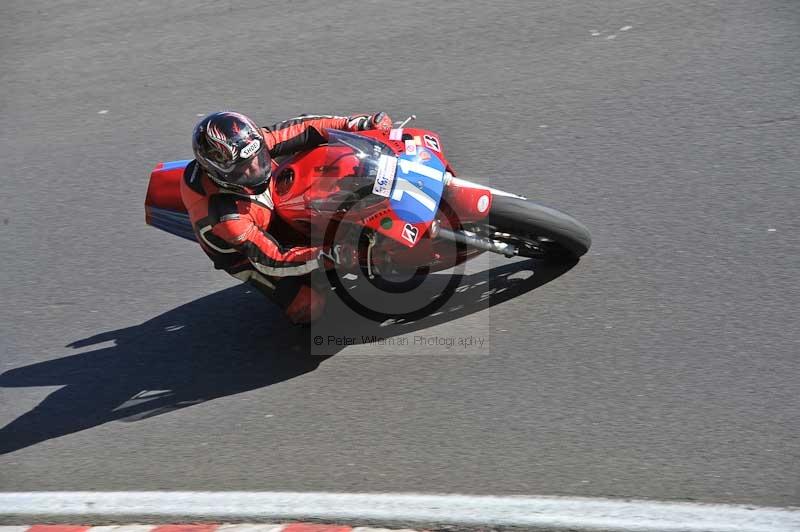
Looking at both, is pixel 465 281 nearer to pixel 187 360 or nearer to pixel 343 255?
pixel 343 255

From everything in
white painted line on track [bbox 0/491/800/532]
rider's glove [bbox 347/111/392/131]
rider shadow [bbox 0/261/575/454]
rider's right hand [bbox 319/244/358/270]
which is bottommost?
white painted line on track [bbox 0/491/800/532]

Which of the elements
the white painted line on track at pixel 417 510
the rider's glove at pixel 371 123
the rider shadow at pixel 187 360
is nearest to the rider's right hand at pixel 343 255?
the rider shadow at pixel 187 360

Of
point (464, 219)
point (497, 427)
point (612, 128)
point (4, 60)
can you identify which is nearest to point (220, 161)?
point (464, 219)

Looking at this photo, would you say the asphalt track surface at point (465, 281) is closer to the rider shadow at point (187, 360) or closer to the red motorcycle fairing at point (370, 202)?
the rider shadow at point (187, 360)

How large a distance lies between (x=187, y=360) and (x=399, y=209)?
5.56ft

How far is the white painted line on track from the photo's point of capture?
388cm

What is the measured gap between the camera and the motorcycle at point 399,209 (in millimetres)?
4969

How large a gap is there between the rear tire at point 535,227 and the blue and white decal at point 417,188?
372 mm

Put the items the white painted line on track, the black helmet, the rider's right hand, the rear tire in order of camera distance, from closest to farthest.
→ the white painted line on track → the black helmet → the rider's right hand → the rear tire

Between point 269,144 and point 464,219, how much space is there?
1.18 m

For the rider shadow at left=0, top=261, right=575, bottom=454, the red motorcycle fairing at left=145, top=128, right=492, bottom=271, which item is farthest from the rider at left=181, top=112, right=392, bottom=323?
the rider shadow at left=0, top=261, right=575, bottom=454

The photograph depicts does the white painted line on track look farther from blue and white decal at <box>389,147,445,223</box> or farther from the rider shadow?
blue and white decal at <box>389,147,445,223</box>

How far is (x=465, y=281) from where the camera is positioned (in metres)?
5.82

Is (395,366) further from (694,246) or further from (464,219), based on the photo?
(694,246)
